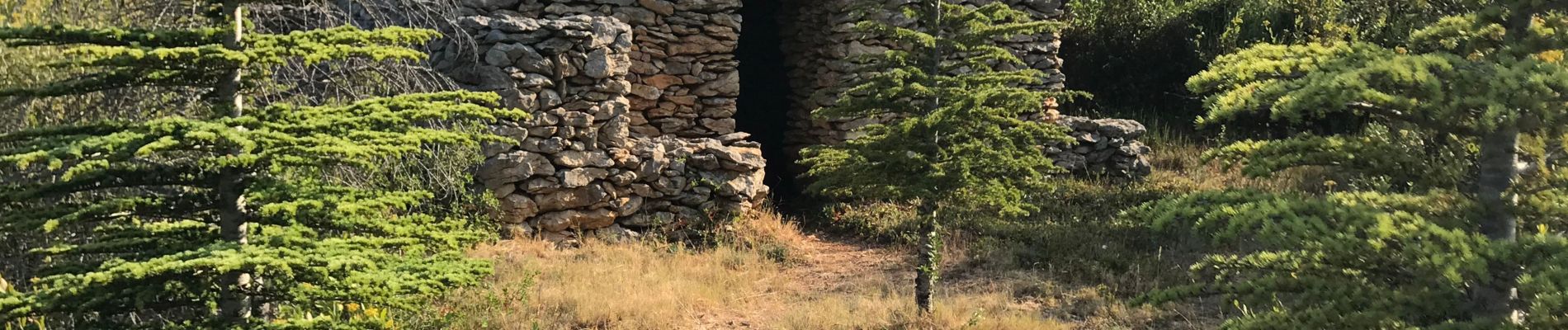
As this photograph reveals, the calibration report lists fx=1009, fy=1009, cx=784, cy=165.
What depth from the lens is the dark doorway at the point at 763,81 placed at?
11.3 m

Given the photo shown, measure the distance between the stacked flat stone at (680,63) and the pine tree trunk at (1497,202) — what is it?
22.9 ft

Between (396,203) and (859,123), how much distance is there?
6.89 m

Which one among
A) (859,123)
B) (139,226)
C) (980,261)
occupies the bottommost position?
(980,261)

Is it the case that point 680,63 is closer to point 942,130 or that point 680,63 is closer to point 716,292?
point 716,292

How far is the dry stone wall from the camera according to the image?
9.83 m

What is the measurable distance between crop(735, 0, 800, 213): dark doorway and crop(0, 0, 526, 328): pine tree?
7.91 meters

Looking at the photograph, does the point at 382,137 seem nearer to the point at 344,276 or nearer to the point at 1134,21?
Result: the point at 344,276

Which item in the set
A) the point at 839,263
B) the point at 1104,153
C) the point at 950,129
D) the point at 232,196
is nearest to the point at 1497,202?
the point at 950,129

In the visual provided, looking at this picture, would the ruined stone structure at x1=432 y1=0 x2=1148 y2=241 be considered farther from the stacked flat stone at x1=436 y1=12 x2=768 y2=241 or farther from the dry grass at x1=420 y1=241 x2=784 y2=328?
the dry grass at x1=420 y1=241 x2=784 y2=328

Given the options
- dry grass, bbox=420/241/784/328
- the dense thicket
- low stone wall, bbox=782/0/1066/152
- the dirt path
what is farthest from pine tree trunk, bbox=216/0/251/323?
the dense thicket

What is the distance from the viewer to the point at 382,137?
3027mm

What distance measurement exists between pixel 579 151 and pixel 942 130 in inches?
129

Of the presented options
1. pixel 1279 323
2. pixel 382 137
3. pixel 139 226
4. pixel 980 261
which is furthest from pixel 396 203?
pixel 980 261

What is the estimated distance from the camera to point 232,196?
3.14 meters
